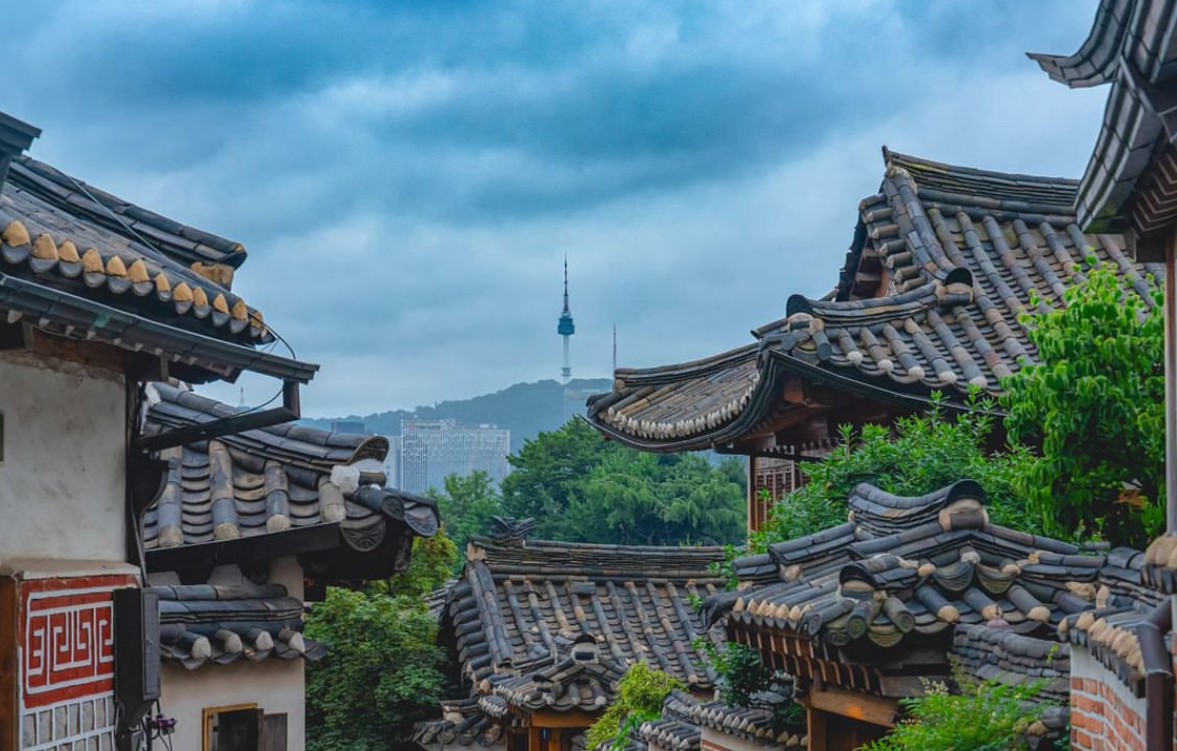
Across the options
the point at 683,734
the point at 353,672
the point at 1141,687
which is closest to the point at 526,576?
the point at 353,672

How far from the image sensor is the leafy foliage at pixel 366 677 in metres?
22.3

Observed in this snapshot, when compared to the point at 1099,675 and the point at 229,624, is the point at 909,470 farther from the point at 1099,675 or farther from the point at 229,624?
the point at 1099,675

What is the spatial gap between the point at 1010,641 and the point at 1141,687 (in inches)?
115

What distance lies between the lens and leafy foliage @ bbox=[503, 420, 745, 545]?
46125 millimetres

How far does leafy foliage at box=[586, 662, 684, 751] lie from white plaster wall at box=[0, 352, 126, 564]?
871 centimetres

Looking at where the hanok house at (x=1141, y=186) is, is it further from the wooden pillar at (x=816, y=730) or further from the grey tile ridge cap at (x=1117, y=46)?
the wooden pillar at (x=816, y=730)

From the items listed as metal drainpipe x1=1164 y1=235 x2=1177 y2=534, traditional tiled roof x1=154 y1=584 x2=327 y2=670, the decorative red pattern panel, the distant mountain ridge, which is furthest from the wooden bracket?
the distant mountain ridge

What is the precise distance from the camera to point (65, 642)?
22.4 ft

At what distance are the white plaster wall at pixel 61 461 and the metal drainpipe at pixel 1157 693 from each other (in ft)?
15.4

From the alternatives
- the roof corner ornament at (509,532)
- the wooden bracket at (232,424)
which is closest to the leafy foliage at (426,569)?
the roof corner ornament at (509,532)

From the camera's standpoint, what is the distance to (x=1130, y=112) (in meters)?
Result: 4.33

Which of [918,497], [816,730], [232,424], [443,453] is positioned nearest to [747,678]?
[816,730]

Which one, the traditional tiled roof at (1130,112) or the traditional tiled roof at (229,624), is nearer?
the traditional tiled roof at (1130,112)

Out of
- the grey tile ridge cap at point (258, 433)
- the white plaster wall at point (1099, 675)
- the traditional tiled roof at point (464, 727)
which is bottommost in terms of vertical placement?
the traditional tiled roof at point (464, 727)
